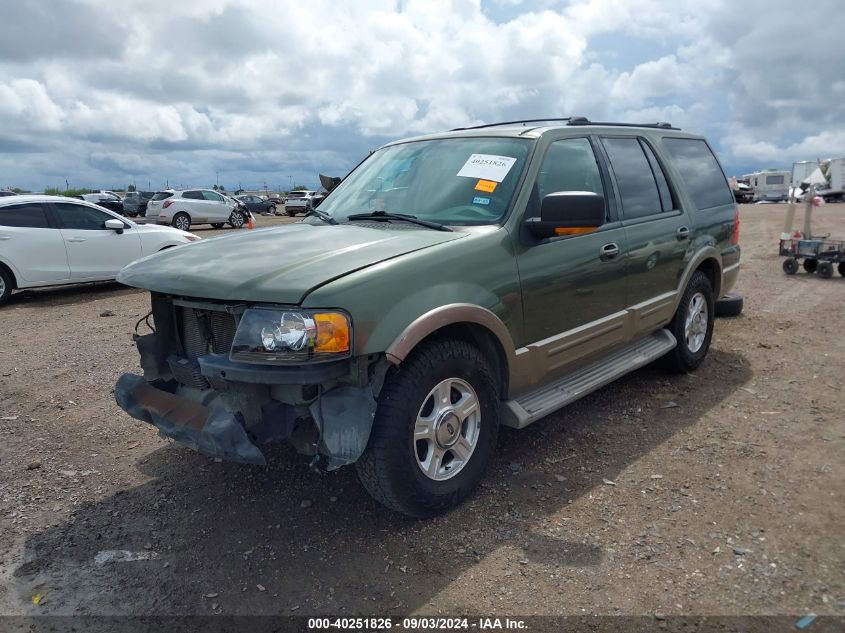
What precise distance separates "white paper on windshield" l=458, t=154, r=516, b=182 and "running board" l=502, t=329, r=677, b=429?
4.22ft

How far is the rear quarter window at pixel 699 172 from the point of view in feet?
17.8

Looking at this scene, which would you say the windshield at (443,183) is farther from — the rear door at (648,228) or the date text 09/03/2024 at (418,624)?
the date text 09/03/2024 at (418,624)

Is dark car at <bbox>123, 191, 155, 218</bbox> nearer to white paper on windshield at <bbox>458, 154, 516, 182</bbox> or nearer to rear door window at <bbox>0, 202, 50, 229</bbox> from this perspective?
rear door window at <bbox>0, 202, 50, 229</bbox>

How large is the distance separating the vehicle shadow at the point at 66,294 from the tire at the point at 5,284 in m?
0.15

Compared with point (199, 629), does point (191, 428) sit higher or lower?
higher

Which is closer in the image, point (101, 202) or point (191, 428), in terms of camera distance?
point (191, 428)

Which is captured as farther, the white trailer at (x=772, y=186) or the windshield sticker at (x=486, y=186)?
the white trailer at (x=772, y=186)

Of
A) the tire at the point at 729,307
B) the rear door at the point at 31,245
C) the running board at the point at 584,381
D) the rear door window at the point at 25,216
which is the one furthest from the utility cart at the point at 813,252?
the rear door window at the point at 25,216

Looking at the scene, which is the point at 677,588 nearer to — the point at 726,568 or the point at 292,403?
the point at 726,568

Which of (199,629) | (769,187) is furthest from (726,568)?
(769,187)

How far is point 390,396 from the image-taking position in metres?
3.02

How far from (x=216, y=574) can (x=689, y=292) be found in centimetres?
406

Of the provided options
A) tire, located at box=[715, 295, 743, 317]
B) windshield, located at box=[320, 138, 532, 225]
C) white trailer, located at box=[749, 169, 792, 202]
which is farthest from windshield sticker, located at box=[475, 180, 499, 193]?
white trailer, located at box=[749, 169, 792, 202]

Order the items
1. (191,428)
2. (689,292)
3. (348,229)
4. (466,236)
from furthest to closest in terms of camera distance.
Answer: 1. (689,292)
2. (348,229)
3. (466,236)
4. (191,428)
